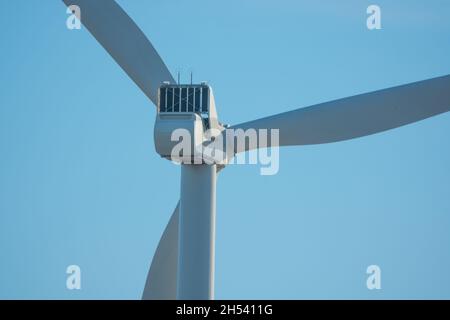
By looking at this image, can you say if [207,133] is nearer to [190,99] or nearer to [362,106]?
[190,99]

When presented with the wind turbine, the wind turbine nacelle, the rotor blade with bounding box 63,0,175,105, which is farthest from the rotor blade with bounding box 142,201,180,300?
the rotor blade with bounding box 63,0,175,105

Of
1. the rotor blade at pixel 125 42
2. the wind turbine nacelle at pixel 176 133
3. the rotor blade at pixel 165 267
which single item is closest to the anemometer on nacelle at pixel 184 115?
the wind turbine nacelle at pixel 176 133

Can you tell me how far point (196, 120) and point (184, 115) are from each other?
46 centimetres

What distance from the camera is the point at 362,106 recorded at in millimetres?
42250

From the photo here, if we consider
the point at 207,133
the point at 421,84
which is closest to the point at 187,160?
the point at 207,133

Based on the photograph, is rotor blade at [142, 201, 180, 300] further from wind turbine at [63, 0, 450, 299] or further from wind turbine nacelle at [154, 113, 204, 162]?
wind turbine nacelle at [154, 113, 204, 162]

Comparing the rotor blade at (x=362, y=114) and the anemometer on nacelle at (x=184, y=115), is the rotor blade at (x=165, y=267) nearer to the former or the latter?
the anemometer on nacelle at (x=184, y=115)

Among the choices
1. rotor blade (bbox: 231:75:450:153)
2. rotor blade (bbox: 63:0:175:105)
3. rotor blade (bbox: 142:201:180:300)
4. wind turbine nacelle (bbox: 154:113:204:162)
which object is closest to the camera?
wind turbine nacelle (bbox: 154:113:204:162)

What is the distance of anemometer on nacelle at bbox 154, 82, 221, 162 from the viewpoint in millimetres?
41562

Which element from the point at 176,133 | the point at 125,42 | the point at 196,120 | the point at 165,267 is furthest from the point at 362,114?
the point at 165,267
